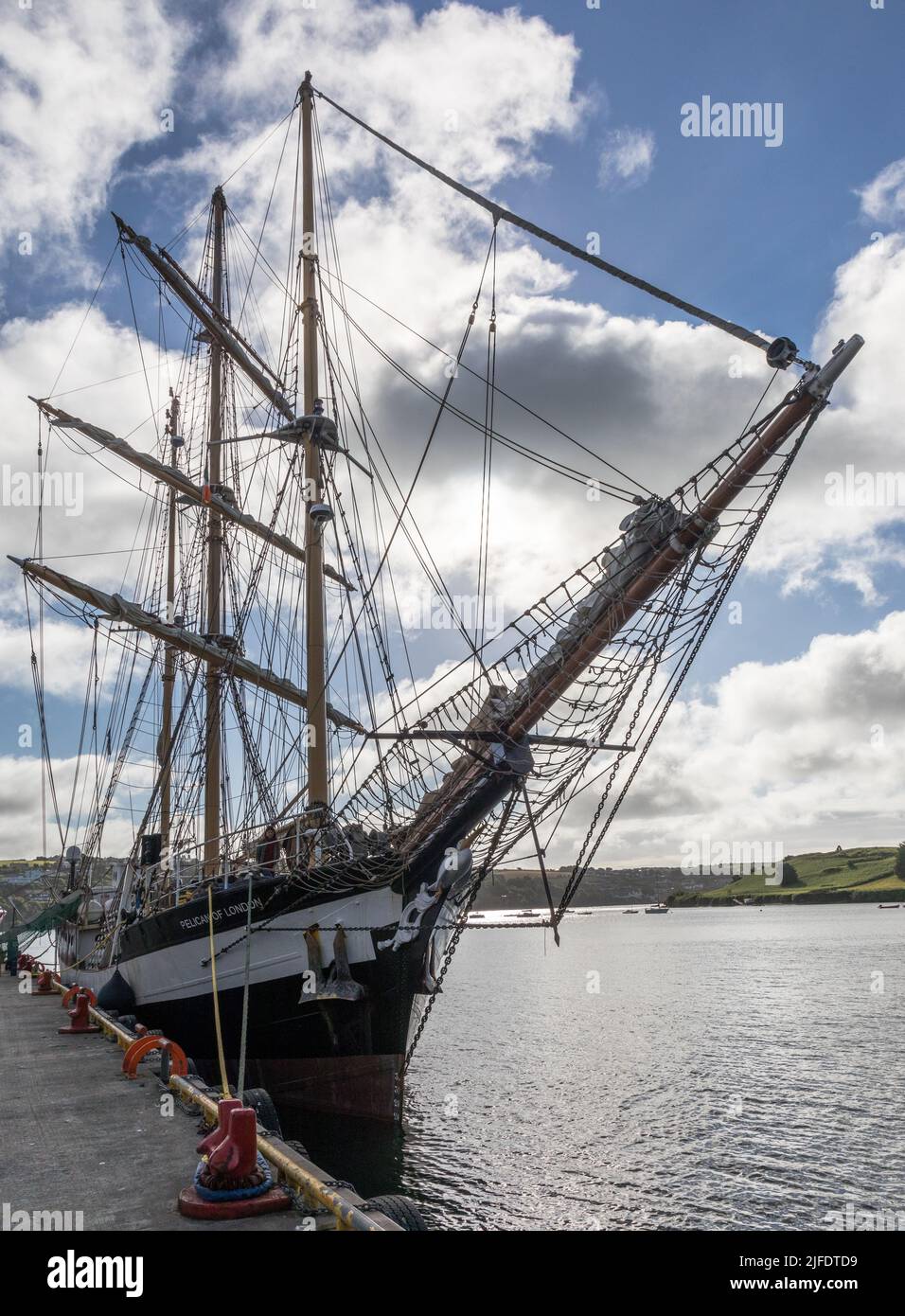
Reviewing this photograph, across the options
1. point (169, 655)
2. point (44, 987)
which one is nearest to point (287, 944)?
point (44, 987)

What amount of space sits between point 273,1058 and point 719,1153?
8.10 m

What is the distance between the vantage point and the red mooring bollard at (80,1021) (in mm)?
14812

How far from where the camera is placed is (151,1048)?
36.8 feet

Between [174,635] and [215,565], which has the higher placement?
[215,565]

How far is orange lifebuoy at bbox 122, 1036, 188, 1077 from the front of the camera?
10.1 meters

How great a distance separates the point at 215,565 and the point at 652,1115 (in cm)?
2100

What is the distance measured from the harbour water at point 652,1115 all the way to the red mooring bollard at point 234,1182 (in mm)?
7482

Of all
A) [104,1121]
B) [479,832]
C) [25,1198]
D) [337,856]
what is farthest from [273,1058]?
[25,1198]

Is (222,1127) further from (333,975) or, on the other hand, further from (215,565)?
(215,565)

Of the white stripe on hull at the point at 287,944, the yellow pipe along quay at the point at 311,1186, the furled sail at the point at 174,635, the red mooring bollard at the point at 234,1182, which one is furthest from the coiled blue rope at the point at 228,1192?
the furled sail at the point at 174,635

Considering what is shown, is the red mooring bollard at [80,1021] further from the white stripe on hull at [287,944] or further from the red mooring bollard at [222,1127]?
the red mooring bollard at [222,1127]

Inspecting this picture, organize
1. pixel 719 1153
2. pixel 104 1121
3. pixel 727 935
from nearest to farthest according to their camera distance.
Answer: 1. pixel 104 1121
2. pixel 719 1153
3. pixel 727 935
